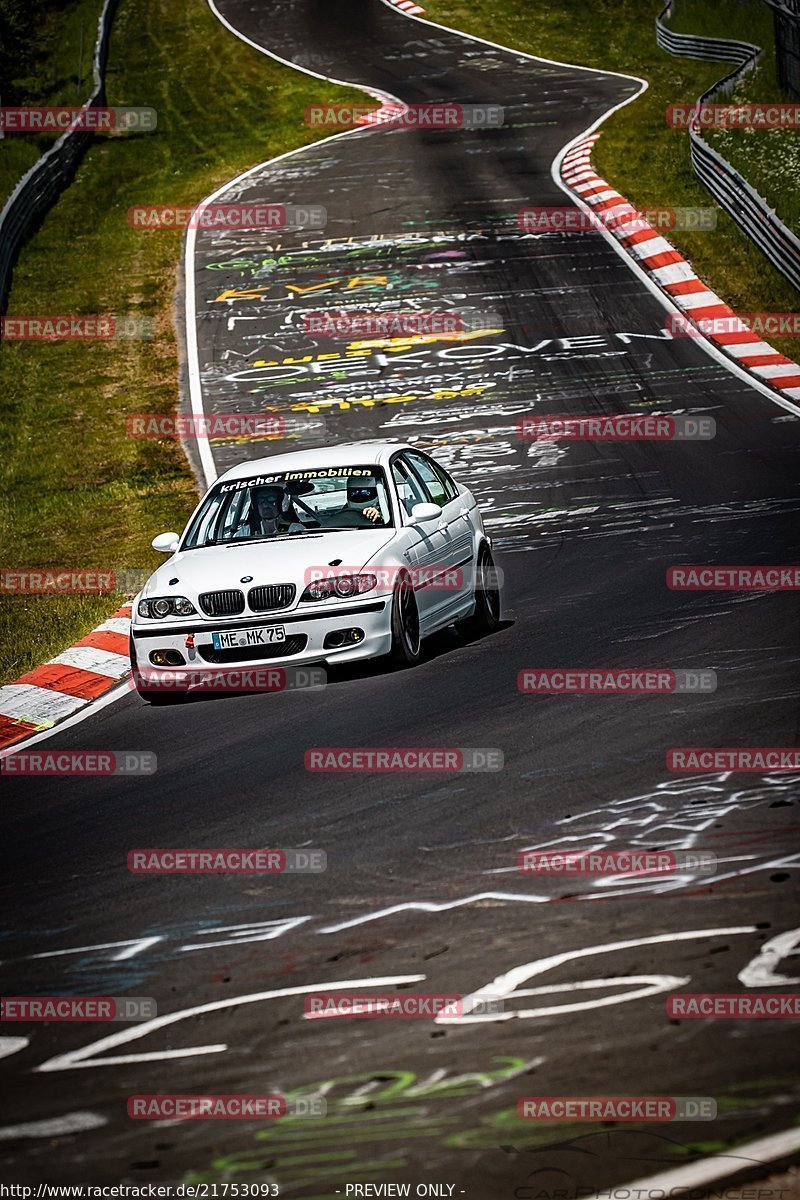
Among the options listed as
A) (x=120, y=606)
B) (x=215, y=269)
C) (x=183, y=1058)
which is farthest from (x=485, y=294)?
(x=183, y=1058)

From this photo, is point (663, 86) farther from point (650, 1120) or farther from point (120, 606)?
point (650, 1120)

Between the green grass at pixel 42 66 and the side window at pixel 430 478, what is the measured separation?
2087 cm

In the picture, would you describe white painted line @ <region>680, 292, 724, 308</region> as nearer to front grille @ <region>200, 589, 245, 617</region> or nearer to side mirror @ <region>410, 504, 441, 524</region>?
side mirror @ <region>410, 504, 441, 524</region>

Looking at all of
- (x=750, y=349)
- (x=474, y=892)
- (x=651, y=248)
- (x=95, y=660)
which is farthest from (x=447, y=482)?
(x=651, y=248)

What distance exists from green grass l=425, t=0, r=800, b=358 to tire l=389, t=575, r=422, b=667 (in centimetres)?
1222

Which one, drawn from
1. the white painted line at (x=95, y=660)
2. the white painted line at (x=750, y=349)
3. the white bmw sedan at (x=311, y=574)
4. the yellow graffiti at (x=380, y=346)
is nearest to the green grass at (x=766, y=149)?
the white painted line at (x=750, y=349)

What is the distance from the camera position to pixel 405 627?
10.8 metres

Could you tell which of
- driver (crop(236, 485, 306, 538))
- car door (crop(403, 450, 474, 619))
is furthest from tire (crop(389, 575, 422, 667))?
driver (crop(236, 485, 306, 538))

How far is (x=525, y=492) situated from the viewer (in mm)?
17000

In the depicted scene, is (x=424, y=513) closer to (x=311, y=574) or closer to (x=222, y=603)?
(x=311, y=574)

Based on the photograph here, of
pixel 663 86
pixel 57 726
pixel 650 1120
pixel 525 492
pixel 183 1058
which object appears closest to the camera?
pixel 650 1120

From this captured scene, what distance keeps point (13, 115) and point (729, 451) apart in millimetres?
25386

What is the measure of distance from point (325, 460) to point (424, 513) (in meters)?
1.05

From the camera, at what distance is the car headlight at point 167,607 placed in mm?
10672
